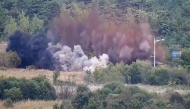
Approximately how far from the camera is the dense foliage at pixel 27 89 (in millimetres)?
35500

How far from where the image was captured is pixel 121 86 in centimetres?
3588

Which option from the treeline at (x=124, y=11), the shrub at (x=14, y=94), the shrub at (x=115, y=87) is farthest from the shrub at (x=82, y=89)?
the treeline at (x=124, y=11)

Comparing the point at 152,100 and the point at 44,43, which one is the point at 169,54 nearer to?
the point at 44,43

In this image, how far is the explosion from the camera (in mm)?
54188

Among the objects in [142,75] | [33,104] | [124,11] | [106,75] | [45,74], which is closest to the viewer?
[33,104]

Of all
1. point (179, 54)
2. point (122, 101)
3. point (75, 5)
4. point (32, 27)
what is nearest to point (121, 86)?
point (122, 101)

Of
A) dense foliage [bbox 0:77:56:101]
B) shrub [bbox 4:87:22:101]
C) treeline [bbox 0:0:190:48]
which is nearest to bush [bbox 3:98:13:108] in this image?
shrub [bbox 4:87:22:101]

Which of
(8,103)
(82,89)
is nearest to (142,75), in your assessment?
(82,89)

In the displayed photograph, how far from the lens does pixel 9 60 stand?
51.6 meters

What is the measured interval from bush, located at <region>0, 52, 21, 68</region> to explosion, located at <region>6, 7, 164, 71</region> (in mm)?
1434

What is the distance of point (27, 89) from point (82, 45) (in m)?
24.7

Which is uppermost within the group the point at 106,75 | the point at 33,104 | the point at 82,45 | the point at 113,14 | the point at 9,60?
the point at 33,104

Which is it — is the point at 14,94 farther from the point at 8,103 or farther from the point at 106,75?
the point at 106,75

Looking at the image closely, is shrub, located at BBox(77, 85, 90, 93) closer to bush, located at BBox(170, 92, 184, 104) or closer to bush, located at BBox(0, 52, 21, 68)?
bush, located at BBox(170, 92, 184, 104)
